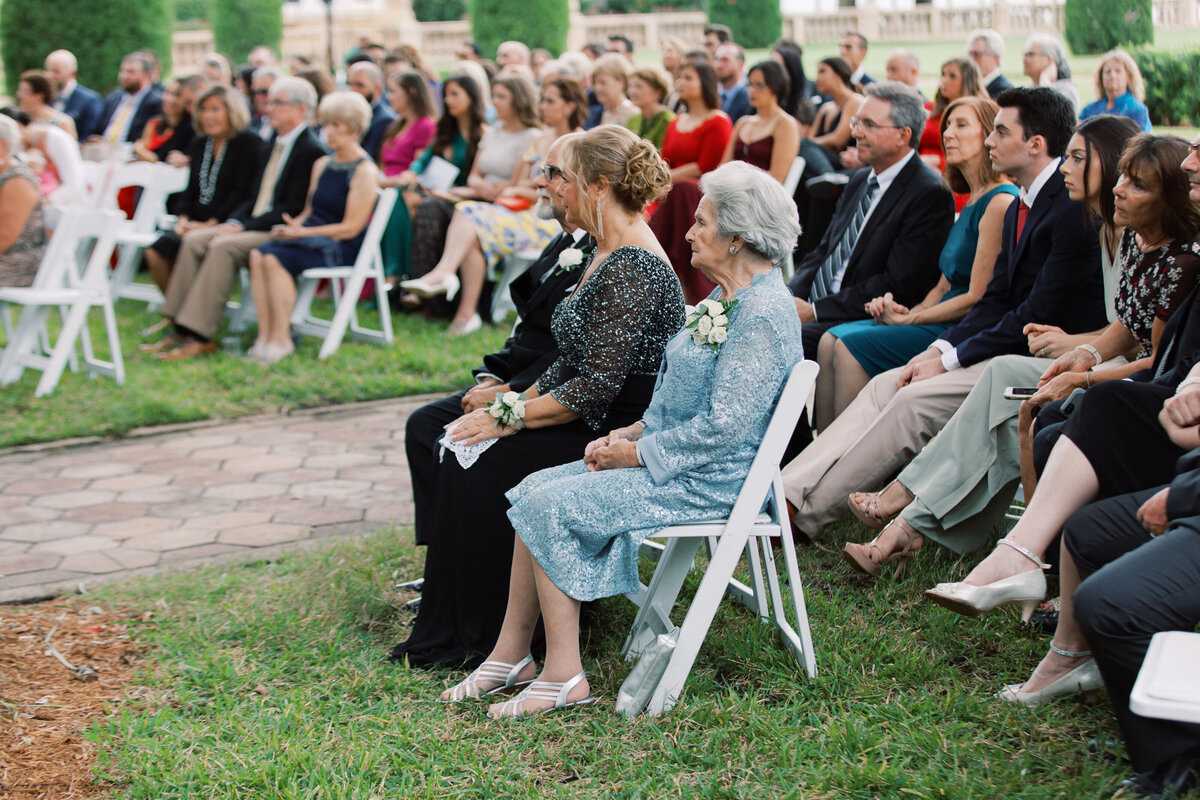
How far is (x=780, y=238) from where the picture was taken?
128 inches

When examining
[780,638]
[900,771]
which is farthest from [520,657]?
[900,771]

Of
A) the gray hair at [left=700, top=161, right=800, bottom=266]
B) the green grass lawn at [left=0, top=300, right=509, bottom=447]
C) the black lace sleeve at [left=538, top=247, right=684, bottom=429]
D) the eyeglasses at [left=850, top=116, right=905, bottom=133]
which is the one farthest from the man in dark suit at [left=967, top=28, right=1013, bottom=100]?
the gray hair at [left=700, top=161, right=800, bottom=266]

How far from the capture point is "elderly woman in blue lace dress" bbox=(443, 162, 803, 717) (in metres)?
3.13

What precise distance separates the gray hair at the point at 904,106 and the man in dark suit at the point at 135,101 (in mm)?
9281

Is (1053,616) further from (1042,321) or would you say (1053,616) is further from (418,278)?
(418,278)

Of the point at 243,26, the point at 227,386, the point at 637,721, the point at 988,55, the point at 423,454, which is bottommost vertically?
the point at 637,721

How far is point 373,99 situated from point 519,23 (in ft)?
51.9

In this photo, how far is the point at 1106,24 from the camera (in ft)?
87.0

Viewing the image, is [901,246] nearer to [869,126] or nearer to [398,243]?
[869,126]

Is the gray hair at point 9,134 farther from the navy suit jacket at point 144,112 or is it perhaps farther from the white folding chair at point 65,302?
the navy suit jacket at point 144,112

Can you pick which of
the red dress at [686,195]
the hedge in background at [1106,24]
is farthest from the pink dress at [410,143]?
the hedge in background at [1106,24]

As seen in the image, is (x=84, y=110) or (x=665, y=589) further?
(x=84, y=110)

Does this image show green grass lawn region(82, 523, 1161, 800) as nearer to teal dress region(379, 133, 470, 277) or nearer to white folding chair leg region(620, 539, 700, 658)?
white folding chair leg region(620, 539, 700, 658)

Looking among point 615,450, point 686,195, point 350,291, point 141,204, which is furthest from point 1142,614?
point 141,204
